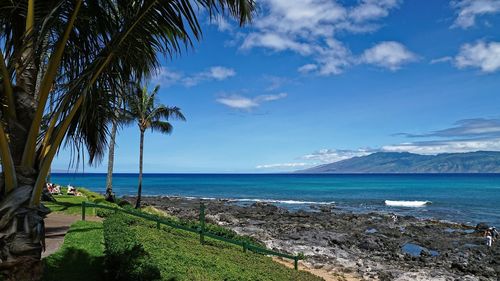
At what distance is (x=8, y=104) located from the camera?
4.52 metres

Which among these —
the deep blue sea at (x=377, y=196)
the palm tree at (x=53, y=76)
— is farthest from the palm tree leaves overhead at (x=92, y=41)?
the deep blue sea at (x=377, y=196)

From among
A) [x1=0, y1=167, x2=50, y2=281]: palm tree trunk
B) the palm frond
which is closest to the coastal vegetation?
[x1=0, y1=167, x2=50, y2=281]: palm tree trunk

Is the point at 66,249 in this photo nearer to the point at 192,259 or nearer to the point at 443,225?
the point at 192,259

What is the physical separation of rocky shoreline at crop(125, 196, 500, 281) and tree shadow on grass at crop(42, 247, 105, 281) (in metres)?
11.9

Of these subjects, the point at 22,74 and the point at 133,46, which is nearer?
the point at 22,74

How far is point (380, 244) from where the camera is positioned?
2552cm

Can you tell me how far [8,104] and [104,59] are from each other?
56.2 inches

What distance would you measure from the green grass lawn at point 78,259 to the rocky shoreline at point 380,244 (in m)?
11.0

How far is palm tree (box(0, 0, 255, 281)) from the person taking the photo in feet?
13.9

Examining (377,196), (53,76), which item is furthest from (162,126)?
(377,196)

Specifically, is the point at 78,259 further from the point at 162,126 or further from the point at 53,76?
the point at 162,126

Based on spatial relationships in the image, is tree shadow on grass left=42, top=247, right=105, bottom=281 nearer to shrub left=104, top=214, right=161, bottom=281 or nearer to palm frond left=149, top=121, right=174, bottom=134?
shrub left=104, top=214, right=161, bottom=281

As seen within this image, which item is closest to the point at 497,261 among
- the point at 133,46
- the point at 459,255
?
the point at 459,255

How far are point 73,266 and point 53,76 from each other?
6327 millimetres
